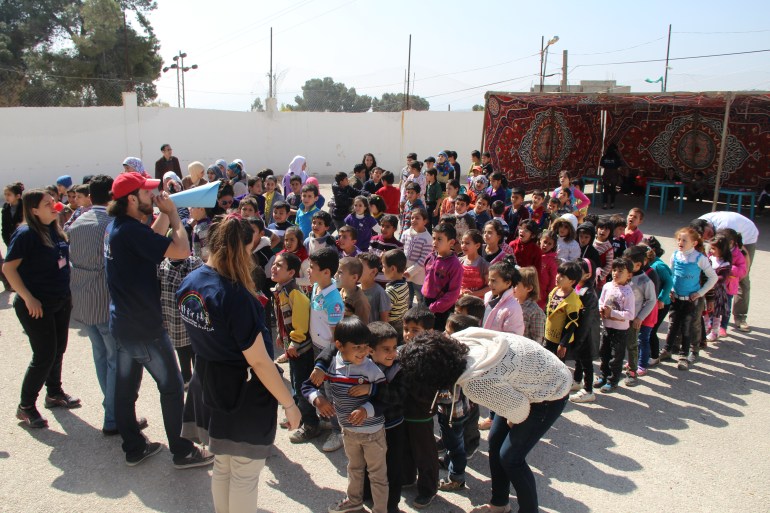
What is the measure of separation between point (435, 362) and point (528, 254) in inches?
120

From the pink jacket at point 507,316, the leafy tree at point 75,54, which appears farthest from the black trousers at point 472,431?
the leafy tree at point 75,54

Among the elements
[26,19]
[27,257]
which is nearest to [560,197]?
[27,257]

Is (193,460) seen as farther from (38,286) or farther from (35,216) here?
(35,216)

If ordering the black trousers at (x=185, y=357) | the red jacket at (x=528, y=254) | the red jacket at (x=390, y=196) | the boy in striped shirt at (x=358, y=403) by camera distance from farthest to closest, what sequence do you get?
the red jacket at (x=390, y=196) → the red jacket at (x=528, y=254) → the black trousers at (x=185, y=357) → the boy in striped shirt at (x=358, y=403)

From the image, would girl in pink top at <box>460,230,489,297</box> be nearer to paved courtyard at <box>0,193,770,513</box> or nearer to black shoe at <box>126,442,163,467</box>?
paved courtyard at <box>0,193,770,513</box>

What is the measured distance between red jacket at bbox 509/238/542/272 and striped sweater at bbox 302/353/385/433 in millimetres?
2728

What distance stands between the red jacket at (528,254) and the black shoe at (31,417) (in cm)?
415

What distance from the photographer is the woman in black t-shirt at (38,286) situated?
13.5ft

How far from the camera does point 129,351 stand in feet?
11.8

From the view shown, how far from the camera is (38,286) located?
4199 millimetres

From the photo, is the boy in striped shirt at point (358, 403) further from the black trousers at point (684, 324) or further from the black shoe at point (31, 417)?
the black trousers at point (684, 324)

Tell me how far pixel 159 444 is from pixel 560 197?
6080 mm

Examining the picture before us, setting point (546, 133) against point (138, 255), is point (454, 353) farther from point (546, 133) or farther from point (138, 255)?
point (546, 133)

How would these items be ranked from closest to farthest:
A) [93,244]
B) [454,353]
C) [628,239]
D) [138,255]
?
1. [454,353]
2. [138,255]
3. [93,244]
4. [628,239]
